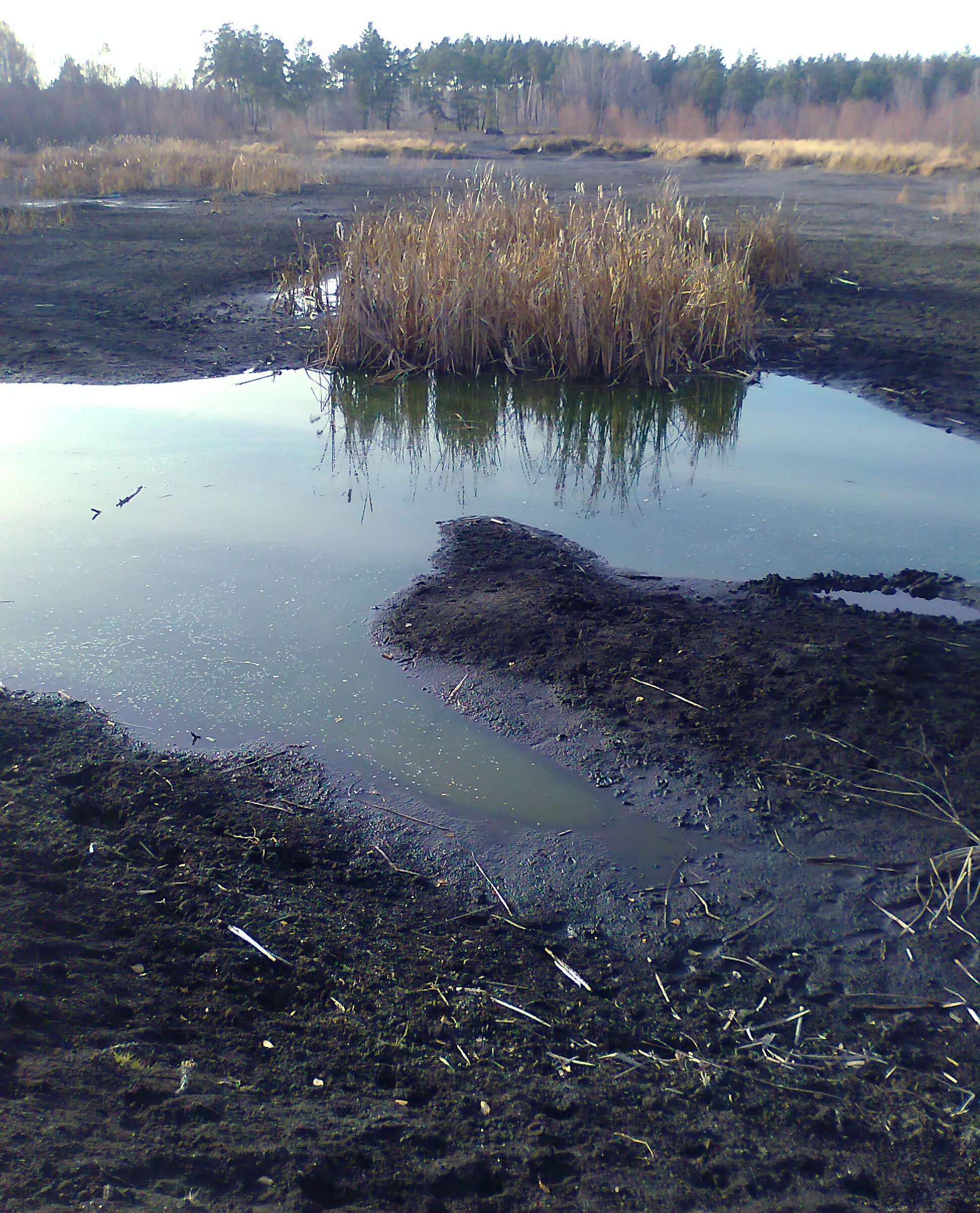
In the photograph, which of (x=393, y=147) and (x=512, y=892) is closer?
(x=512, y=892)

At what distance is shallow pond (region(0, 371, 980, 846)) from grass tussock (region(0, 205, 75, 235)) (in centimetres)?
899

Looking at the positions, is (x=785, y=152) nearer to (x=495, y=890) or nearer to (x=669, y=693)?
(x=669, y=693)

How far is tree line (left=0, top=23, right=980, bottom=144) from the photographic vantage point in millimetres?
39844

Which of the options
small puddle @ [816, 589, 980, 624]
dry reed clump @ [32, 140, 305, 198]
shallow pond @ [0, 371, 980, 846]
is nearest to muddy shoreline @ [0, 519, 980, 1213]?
shallow pond @ [0, 371, 980, 846]

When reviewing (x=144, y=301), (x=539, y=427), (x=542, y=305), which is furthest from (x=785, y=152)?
(x=539, y=427)

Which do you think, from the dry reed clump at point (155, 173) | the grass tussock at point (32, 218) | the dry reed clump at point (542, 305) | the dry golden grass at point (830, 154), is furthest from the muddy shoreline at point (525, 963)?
the dry golden grass at point (830, 154)

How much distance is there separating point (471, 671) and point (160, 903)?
156 centimetres

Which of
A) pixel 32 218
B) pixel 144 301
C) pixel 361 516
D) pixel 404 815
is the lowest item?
pixel 404 815

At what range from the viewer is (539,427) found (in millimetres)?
6742

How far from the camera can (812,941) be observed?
2324 mm

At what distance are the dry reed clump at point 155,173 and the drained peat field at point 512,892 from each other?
1877 cm

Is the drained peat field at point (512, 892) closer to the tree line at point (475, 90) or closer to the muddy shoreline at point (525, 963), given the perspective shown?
the muddy shoreline at point (525, 963)

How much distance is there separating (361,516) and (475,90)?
5520 centimetres

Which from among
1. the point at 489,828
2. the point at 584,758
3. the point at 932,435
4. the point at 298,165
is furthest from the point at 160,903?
the point at 298,165
